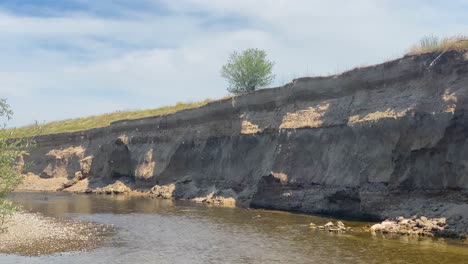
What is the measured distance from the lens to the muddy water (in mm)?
19672

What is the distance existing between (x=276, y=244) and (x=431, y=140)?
9.98 meters

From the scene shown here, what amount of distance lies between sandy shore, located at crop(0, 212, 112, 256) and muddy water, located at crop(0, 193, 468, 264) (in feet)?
3.15

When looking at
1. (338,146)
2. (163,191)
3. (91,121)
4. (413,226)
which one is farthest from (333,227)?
(91,121)

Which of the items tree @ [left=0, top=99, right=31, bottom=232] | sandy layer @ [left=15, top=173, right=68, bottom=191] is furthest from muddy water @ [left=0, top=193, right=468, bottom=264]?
sandy layer @ [left=15, top=173, right=68, bottom=191]

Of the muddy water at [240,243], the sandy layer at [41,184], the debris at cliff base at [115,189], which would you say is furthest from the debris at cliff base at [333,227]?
the sandy layer at [41,184]

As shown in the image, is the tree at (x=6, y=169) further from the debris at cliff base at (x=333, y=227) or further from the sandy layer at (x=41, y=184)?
the sandy layer at (x=41, y=184)

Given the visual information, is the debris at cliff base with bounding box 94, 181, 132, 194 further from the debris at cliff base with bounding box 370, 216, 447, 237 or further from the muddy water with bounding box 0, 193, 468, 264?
the debris at cliff base with bounding box 370, 216, 447, 237

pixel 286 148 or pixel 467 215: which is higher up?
pixel 286 148

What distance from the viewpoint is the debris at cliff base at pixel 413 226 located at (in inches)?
924

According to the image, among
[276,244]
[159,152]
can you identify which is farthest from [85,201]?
[276,244]

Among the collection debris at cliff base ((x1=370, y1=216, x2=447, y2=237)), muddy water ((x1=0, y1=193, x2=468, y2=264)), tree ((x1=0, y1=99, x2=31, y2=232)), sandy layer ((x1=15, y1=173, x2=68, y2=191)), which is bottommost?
sandy layer ((x1=15, y1=173, x2=68, y2=191))

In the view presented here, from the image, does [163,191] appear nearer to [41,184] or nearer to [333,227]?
[41,184]

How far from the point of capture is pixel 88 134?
216ft

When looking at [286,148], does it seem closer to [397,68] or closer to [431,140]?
[397,68]
